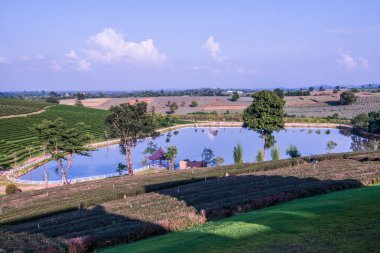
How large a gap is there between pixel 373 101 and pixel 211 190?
484 ft

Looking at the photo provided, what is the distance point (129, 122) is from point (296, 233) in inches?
1765

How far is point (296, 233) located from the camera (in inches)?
478

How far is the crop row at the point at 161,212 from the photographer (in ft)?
53.6

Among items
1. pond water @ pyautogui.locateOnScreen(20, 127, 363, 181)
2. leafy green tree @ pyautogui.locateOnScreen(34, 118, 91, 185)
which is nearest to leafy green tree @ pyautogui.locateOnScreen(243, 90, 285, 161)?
pond water @ pyautogui.locateOnScreen(20, 127, 363, 181)

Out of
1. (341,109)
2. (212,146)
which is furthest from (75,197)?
(341,109)

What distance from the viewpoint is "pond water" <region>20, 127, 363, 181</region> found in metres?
72.2

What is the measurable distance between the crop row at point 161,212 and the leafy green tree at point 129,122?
28297 mm

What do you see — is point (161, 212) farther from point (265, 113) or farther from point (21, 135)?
point (21, 135)

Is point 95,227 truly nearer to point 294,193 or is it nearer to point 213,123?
point 294,193

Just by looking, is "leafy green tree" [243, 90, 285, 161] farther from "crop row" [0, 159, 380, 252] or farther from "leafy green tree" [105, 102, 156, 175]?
"crop row" [0, 159, 380, 252]

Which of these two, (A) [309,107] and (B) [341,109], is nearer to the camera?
(B) [341,109]

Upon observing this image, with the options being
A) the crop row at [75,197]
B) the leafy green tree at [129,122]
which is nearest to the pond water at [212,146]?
the leafy green tree at [129,122]

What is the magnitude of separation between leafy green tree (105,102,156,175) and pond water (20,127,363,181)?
13.3 m

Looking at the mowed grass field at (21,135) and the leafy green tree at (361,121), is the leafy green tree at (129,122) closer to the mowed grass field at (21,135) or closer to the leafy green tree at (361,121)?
the mowed grass field at (21,135)
